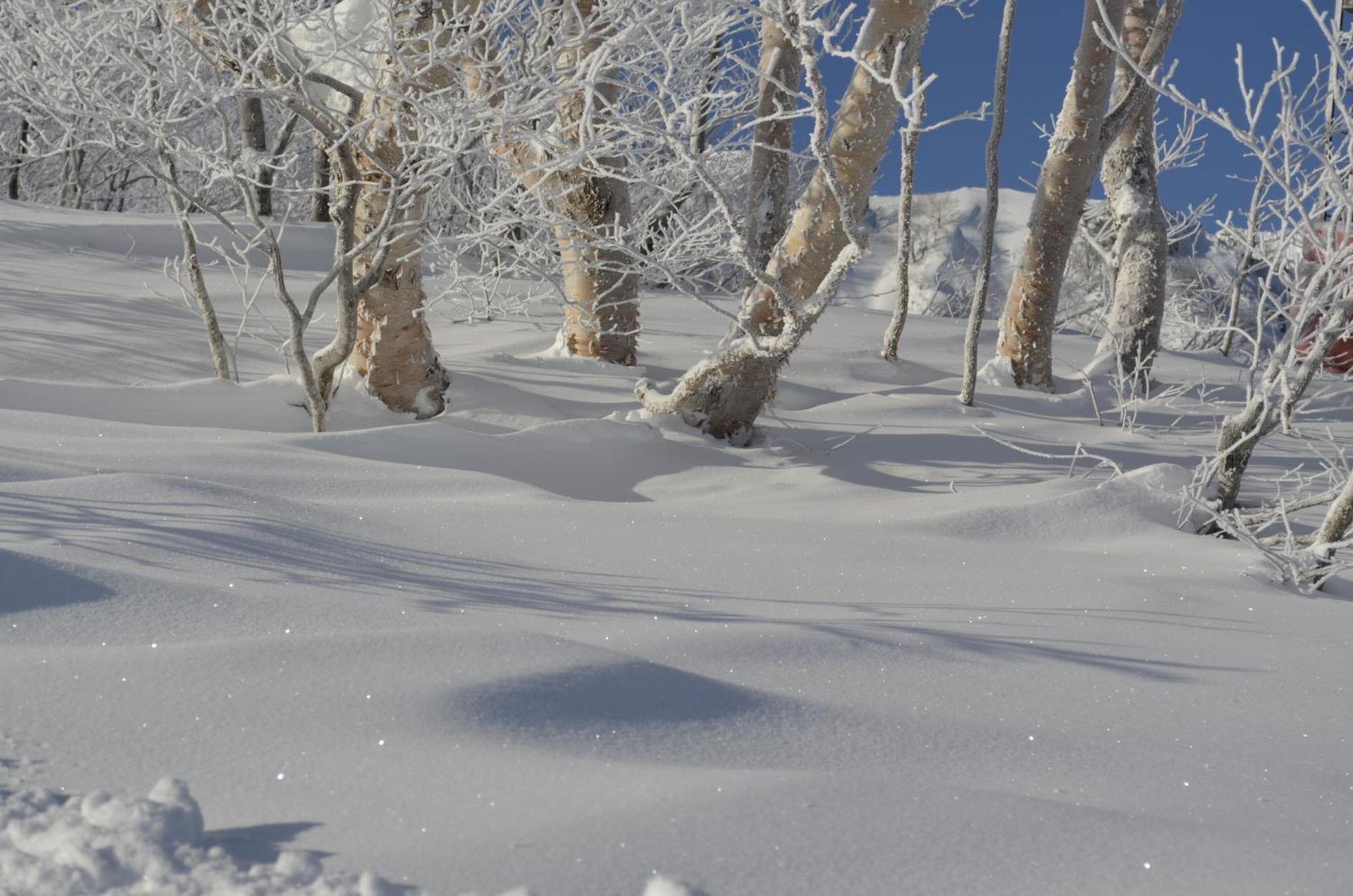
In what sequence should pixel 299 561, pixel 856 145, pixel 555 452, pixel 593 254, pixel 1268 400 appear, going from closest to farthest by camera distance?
1. pixel 299 561
2. pixel 1268 400
3. pixel 555 452
4. pixel 856 145
5. pixel 593 254

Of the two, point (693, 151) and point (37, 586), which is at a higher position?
point (693, 151)

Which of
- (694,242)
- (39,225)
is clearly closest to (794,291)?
(694,242)

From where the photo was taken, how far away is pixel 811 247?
516 cm

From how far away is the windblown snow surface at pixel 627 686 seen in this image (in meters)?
1.37

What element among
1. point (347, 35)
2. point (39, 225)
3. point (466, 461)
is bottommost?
point (466, 461)

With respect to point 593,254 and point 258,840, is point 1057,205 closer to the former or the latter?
point 593,254

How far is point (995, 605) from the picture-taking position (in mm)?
2725

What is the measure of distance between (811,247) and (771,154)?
244 centimetres

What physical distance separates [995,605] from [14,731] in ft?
6.60

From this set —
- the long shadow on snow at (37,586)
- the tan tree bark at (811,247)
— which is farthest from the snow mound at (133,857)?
the tan tree bark at (811,247)

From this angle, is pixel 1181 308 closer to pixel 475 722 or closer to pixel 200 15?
pixel 200 15

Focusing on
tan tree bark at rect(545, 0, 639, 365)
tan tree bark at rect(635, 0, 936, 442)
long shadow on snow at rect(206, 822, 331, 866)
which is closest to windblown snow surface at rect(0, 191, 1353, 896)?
long shadow on snow at rect(206, 822, 331, 866)

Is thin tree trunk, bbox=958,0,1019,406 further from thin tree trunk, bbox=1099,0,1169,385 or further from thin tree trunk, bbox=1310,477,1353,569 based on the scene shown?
thin tree trunk, bbox=1310,477,1353,569

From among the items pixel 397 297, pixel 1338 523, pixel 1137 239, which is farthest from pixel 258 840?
pixel 1137 239
